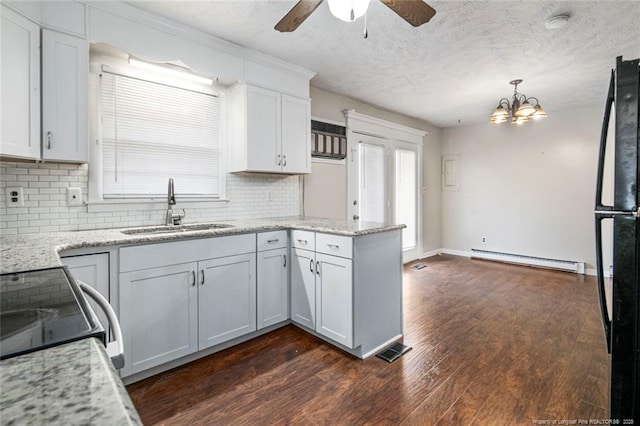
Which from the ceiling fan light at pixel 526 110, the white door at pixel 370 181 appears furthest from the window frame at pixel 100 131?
the ceiling fan light at pixel 526 110

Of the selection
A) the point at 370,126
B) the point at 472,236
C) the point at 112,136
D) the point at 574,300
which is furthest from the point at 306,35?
the point at 472,236

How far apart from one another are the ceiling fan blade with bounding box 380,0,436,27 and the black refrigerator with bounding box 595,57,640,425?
2.96 feet

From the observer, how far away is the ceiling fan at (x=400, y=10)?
5.41 feet

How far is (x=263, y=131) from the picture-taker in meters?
2.98

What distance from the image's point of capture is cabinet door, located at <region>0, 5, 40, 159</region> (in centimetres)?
167

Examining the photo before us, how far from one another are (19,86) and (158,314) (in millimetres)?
1535

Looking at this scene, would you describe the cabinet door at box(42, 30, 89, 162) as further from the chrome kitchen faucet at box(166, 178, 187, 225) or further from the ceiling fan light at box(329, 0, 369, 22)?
the ceiling fan light at box(329, 0, 369, 22)

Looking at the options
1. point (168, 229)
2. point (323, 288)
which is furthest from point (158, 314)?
point (323, 288)

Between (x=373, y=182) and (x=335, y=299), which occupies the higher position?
(x=373, y=182)

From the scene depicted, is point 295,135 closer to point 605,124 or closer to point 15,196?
point 15,196

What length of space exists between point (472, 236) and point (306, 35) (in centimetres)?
475

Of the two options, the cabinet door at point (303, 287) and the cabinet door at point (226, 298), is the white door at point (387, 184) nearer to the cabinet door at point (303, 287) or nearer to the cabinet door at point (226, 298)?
the cabinet door at point (303, 287)

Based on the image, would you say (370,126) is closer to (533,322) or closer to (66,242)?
(533,322)

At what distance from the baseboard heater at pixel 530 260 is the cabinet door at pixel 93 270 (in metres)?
5.60
